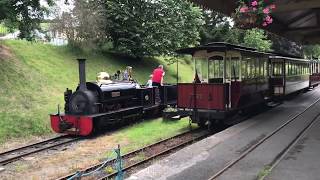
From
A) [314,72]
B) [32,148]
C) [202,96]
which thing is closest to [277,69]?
[202,96]

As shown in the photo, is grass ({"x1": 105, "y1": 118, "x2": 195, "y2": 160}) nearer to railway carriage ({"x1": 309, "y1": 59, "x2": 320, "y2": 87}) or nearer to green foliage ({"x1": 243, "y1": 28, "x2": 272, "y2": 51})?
railway carriage ({"x1": 309, "y1": 59, "x2": 320, "y2": 87})

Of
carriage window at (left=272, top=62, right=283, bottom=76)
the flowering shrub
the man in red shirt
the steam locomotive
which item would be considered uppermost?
the flowering shrub

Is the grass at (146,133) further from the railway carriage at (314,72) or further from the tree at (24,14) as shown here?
the railway carriage at (314,72)

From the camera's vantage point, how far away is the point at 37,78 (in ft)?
67.8

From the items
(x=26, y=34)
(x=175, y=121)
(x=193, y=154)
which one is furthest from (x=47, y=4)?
(x=193, y=154)

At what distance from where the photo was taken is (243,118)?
1761 centimetres

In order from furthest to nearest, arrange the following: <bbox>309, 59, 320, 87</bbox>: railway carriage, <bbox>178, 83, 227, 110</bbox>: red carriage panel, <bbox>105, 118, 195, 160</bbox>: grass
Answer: <bbox>309, 59, 320, 87</bbox>: railway carriage → <bbox>178, 83, 227, 110</bbox>: red carriage panel → <bbox>105, 118, 195, 160</bbox>: grass

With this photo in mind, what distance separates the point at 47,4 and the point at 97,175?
40.1ft

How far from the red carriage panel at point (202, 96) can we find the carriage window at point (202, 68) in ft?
2.78

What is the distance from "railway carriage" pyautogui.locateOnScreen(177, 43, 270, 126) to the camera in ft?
49.1

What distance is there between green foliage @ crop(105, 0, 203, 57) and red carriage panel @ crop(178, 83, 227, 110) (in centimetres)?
1263

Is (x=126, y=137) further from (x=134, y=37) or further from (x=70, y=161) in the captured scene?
(x=134, y=37)

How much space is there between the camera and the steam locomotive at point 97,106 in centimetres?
1458

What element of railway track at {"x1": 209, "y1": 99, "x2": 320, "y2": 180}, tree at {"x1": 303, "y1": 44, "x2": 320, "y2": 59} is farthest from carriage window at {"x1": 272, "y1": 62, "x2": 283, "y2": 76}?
tree at {"x1": 303, "y1": 44, "x2": 320, "y2": 59}
